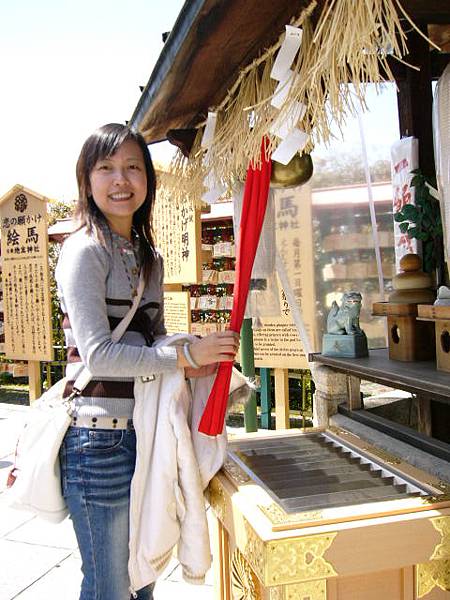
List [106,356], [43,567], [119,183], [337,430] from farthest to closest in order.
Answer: [43,567] < [337,430] < [119,183] < [106,356]

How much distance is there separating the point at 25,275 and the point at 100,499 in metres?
6.42

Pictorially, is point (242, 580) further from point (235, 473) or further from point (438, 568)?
point (438, 568)

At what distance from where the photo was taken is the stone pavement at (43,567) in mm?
3297

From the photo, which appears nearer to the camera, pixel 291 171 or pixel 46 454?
pixel 46 454

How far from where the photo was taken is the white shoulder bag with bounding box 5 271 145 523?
1.86 m

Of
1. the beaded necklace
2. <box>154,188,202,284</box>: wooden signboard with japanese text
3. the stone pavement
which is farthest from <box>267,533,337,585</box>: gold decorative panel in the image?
<box>154,188,202,284</box>: wooden signboard with japanese text

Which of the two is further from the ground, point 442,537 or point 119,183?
point 119,183

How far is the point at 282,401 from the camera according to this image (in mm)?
5516

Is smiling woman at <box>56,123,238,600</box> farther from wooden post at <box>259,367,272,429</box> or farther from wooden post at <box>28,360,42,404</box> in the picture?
wooden post at <box>28,360,42,404</box>

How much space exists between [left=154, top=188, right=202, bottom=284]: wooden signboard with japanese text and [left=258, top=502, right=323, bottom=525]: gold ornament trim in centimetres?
374

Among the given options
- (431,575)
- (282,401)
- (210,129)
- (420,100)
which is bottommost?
(282,401)

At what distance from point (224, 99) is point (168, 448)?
167 cm

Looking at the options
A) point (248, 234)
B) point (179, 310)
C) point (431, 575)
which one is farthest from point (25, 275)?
point (431, 575)

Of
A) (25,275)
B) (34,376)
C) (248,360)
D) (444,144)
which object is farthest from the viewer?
(34,376)
